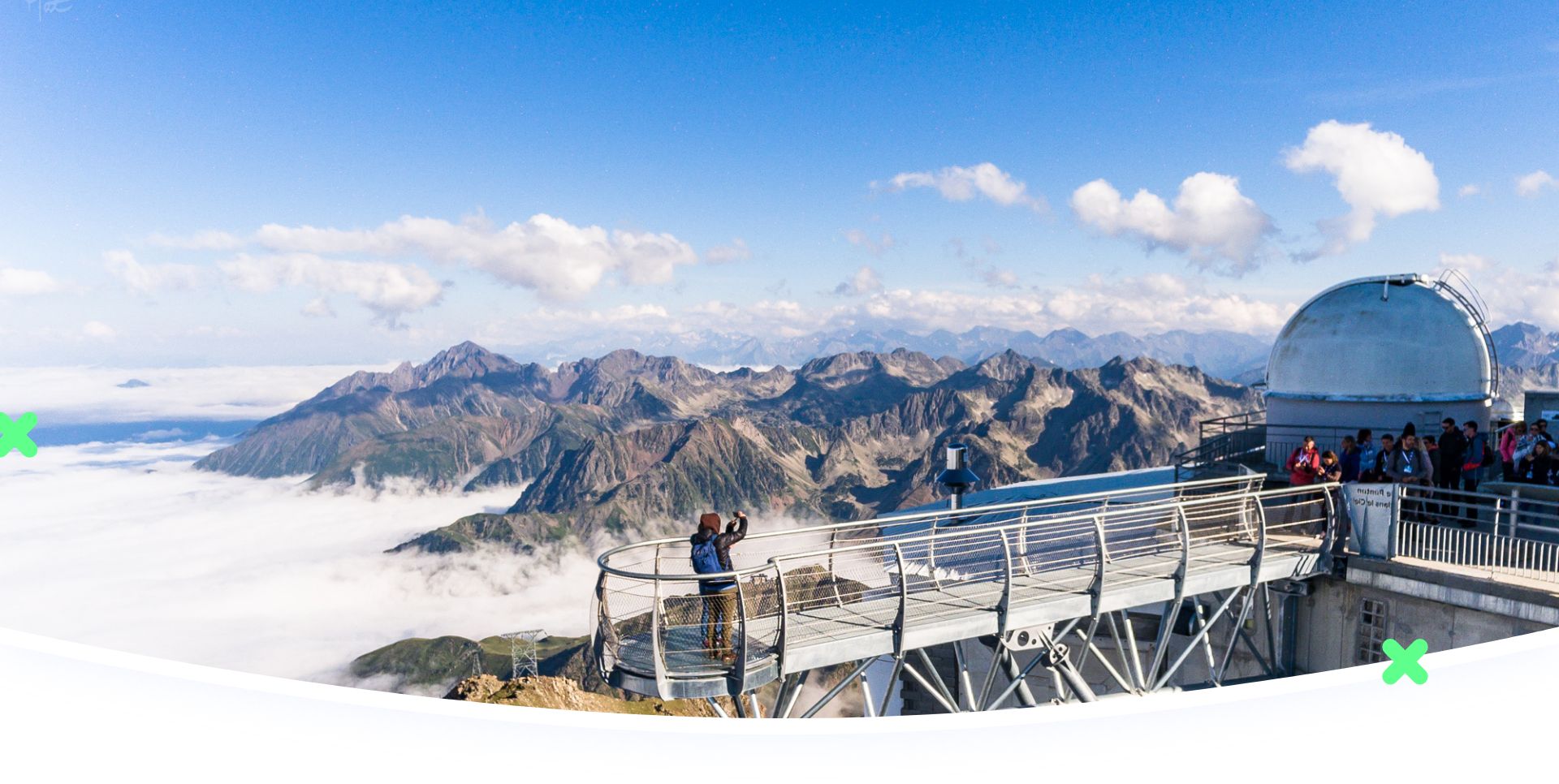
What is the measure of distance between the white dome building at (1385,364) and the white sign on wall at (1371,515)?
9272 mm

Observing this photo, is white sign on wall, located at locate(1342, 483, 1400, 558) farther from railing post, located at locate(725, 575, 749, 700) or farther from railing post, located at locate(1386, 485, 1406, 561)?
railing post, located at locate(725, 575, 749, 700)

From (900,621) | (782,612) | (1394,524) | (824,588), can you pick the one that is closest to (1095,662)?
(1394,524)

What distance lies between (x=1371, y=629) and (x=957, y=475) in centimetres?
1132

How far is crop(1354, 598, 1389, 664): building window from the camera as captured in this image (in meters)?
17.3

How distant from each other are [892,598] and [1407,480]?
1266 cm

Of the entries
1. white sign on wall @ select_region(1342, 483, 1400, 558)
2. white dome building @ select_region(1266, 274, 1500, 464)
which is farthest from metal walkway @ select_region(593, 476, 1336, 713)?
white dome building @ select_region(1266, 274, 1500, 464)

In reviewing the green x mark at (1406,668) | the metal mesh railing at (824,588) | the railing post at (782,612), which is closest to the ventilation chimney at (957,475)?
the metal mesh railing at (824,588)

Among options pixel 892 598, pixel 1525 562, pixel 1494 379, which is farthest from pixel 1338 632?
pixel 1494 379

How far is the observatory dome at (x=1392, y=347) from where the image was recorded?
25.5m

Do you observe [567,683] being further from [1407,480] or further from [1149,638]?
[1407,480]

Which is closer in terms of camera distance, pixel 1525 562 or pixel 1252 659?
pixel 1525 562

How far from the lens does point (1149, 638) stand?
22.5 meters

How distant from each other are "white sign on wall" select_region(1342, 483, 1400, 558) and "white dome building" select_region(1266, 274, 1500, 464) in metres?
9.27

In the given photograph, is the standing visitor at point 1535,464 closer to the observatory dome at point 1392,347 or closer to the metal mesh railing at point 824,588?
the metal mesh railing at point 824,588
